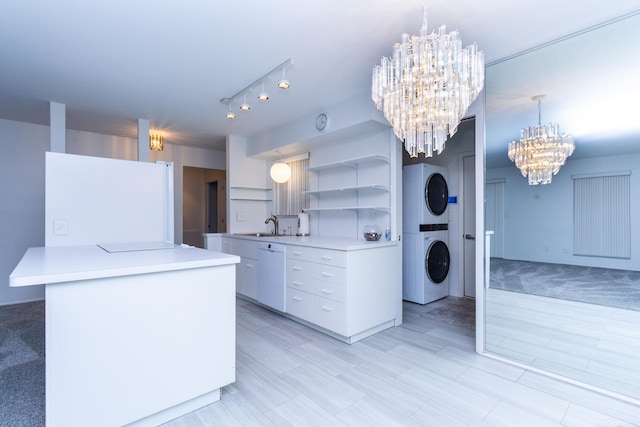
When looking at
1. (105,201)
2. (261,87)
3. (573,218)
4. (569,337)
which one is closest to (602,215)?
(573,218)

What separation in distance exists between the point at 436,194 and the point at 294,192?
6.75ft

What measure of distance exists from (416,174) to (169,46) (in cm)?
302

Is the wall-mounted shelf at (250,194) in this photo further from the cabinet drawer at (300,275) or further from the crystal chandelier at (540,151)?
the crystal chandelier at (540,151)

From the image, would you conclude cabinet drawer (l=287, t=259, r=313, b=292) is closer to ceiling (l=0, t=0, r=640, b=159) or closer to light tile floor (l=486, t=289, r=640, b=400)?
light tile floor (l=486, t=289, r=640, b=400)

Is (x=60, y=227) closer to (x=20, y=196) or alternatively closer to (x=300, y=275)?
(x=300, y=275)

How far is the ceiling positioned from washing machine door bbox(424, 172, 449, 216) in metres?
1.65

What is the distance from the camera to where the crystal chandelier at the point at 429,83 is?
164cm

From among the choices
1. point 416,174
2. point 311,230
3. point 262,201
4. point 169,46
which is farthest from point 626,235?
point 262,201

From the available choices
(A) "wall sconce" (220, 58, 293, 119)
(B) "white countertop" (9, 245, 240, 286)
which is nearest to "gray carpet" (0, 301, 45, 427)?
(B) "white countertop" (9, 245, 240, 286)

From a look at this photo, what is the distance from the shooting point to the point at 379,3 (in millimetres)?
1750

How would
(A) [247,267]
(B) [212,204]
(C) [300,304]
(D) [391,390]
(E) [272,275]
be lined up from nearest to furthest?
(D) [391,390], (C) [300,304], (E) [272,275], (A) [247,267], (B) [212,204]

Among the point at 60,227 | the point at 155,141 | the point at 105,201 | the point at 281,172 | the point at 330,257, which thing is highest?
the point at 155,141

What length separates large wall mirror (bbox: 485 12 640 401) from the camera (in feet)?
6.45

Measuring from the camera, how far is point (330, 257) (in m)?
2.84
